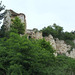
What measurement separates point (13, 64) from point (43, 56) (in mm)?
2523

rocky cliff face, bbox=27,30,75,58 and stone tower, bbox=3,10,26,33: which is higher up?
stone tower, bbox=3,10,26,33

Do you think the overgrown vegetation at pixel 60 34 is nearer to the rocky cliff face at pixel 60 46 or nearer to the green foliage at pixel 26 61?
the rocky cliff face at pixel 60 46

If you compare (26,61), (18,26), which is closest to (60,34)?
(18,26)

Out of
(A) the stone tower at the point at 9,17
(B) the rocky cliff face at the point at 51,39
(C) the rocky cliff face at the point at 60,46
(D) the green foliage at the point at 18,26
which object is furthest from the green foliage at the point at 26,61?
(C) the rocky cliff face at the point at 60,46

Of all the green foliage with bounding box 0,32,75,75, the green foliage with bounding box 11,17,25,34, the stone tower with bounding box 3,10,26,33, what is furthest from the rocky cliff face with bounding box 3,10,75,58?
the green foliage with bounding box 0,32,75,75

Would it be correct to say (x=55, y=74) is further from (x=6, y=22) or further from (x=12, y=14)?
(x=12, y=14)

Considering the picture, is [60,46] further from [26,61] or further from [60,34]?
[26,61]

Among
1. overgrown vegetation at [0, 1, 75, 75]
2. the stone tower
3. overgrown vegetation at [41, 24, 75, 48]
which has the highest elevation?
the stone tower

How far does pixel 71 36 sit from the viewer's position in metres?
34.0

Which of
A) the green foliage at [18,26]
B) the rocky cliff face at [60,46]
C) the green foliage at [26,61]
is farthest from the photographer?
the rocky cliff face at [60,46]

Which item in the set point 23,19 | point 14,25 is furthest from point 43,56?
point 23,19

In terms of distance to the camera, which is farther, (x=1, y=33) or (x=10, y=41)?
(x=1, y=33)

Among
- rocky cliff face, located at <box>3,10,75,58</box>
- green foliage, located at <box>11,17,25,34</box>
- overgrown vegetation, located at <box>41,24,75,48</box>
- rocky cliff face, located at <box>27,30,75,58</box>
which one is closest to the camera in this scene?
green foliage, located at <box>11,17,25,34</box>

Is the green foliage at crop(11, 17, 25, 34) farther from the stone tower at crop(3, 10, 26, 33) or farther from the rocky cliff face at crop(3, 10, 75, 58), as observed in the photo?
the rocky cliff face at crop(3, 10, 75, 58)
